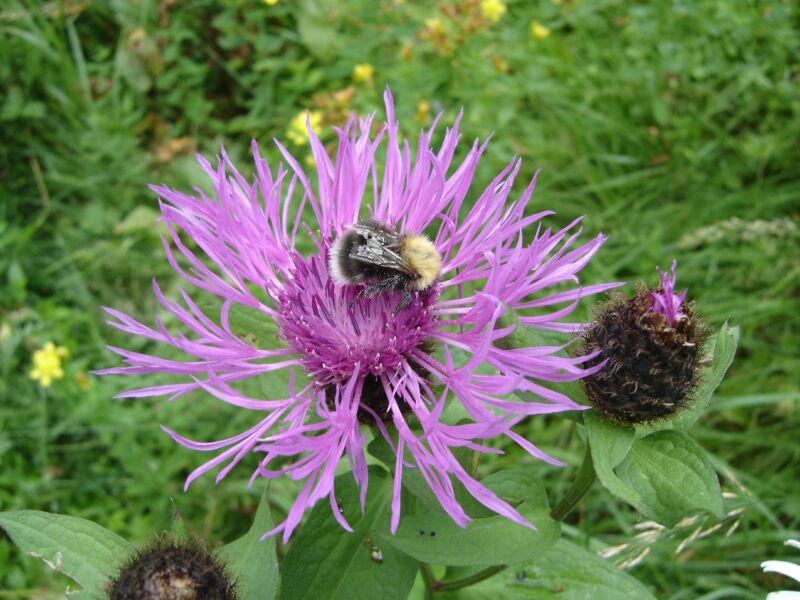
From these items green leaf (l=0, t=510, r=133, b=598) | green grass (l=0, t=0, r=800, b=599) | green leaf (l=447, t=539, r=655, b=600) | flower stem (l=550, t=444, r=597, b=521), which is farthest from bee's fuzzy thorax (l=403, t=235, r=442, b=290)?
green grass (l=0, t=0, r=800, b=599)

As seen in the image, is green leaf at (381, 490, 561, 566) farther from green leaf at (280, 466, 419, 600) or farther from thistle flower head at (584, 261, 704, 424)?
thistle flower head at (584, 261, 704, 424)

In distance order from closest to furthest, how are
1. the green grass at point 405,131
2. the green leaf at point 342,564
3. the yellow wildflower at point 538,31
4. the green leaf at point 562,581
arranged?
the green leaf at point 342,564 < the green leaf at point 562,581 < the green grass at point 405,131 < the yellow wildflower at point 538,31

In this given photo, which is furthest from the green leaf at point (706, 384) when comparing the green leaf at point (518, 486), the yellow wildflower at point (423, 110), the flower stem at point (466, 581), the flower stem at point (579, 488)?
the yellow wildflower at point (423, 110)

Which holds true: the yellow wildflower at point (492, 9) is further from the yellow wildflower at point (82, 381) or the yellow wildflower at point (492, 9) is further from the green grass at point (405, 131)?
the yellow wildflower at point (82, 381)

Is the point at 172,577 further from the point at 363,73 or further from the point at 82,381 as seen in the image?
the point at 363,73

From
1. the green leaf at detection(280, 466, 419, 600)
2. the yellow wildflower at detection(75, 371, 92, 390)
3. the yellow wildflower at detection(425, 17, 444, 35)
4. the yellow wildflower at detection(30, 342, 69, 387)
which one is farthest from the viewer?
the yellow wildflower at detection(425, 17, 444, 35)

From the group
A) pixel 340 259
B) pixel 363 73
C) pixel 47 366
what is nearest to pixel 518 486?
pixel 340 259

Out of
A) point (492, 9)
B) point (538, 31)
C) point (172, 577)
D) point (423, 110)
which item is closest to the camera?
point (172, 577)
